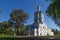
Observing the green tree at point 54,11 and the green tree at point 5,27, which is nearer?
the green tree at point 54,11

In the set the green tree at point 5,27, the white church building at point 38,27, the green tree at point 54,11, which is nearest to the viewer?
the green tree at point 54,11

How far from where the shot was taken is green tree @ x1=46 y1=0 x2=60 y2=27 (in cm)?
2031

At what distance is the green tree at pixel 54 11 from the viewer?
20.3 meters

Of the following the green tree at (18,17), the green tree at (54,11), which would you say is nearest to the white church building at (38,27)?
the green tree at (18,17)

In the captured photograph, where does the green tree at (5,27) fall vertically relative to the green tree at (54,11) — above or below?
above

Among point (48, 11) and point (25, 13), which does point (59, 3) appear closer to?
point (48, 11)

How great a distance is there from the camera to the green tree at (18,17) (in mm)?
61925

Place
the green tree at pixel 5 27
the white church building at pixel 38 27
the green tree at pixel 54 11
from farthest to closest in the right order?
1. the white church building at pixel 38 27
2. the green tree at pixel 5 27
3. the green tree at pixel 54 11

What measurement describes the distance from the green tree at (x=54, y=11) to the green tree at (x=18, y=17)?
3964 centimetres

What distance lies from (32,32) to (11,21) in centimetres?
1147

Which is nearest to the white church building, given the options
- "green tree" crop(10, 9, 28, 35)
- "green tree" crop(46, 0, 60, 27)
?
"green tree" crop(10, 9, 28, 35)

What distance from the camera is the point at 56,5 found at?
804 inches

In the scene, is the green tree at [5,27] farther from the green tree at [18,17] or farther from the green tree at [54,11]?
the green tree at [54,11]

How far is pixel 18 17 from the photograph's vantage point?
6322 centimetres
